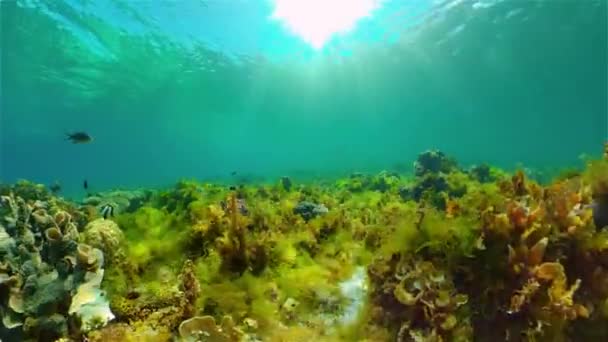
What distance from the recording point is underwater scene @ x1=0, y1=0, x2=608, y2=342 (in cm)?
334

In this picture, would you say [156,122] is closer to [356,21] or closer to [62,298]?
[356,21]

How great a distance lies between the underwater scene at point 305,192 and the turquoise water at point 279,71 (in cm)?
29

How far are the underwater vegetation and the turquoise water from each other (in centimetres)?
333

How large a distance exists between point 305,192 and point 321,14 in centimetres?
1818

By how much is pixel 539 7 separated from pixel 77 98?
42.3 m

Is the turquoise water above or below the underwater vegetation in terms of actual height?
above

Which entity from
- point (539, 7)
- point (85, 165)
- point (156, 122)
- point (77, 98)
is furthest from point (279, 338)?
point (85, 165)

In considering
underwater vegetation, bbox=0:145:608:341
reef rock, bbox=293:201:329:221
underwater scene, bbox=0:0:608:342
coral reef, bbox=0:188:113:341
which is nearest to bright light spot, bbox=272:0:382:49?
underwater scene, bbox=0:0:608:342

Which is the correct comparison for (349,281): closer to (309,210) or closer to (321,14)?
(309,210)

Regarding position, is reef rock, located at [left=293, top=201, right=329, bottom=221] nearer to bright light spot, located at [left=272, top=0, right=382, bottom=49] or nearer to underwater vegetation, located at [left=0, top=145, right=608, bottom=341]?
underwater vegetation, located at [left=0, top=145, right=608, bottom=341]

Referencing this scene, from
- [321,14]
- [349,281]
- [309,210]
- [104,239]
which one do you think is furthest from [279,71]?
[349,281]

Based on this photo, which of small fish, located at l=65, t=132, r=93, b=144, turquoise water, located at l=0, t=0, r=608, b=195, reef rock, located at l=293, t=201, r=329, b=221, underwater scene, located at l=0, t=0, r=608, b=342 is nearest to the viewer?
underwater scene, located at l=0, t=0, r=608, b=342

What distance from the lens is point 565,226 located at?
11.1 ft

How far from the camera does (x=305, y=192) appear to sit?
10.9 metres
